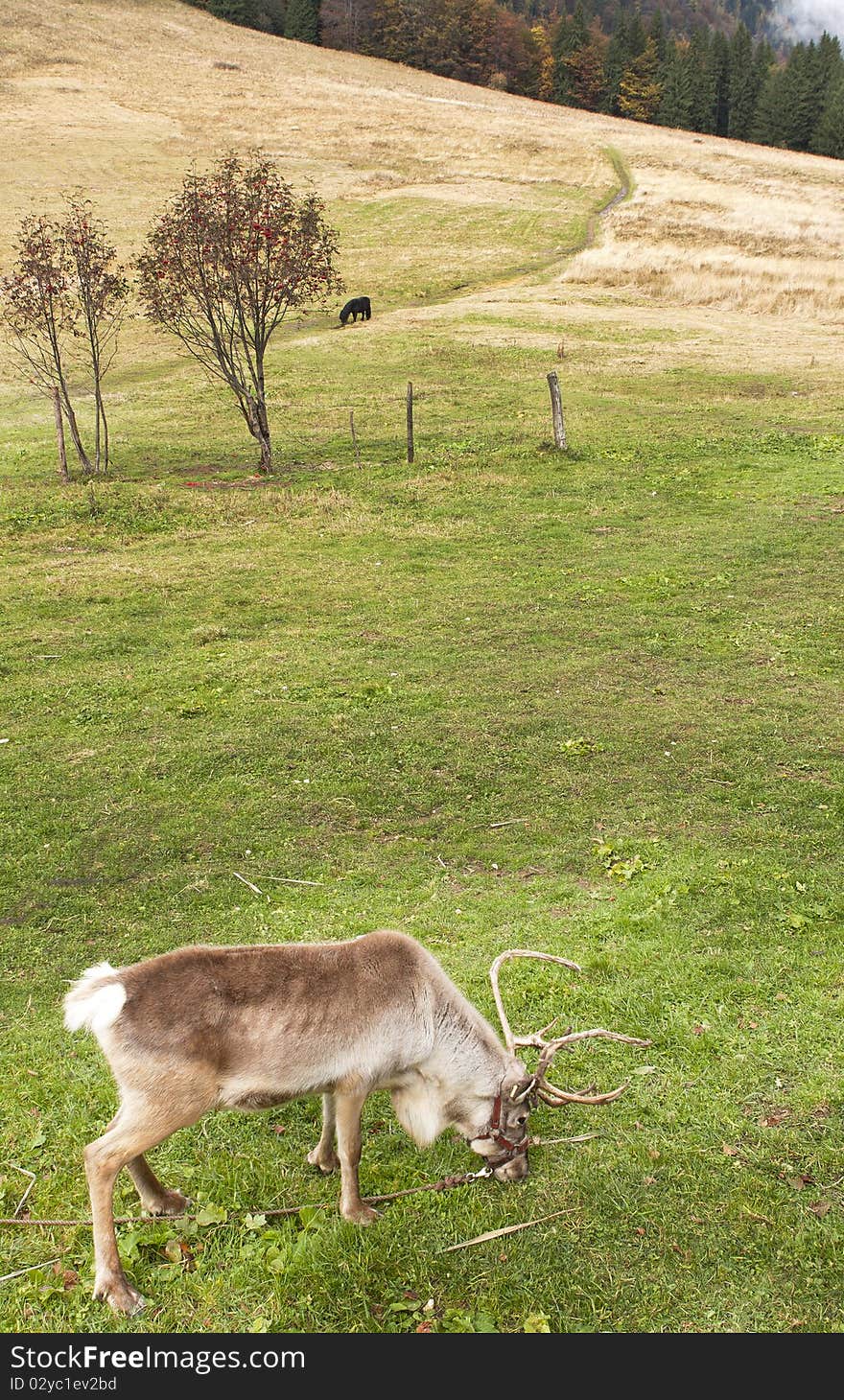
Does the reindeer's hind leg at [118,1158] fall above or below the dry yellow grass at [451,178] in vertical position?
below

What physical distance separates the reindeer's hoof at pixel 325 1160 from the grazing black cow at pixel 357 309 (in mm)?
40780

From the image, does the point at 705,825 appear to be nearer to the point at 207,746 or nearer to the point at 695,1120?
the point at 695,1120

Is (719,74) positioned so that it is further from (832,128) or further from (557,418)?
(557,418)

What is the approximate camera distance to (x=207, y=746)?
1250cm

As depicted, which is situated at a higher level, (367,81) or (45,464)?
(367,81)

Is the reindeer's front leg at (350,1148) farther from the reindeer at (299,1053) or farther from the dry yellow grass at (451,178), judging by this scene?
the dry yellow grass at (451,178)

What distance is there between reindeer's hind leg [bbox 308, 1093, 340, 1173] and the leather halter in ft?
2.89

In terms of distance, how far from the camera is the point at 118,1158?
5055mm

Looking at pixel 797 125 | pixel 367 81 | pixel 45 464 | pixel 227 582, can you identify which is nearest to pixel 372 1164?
pixel 227 582

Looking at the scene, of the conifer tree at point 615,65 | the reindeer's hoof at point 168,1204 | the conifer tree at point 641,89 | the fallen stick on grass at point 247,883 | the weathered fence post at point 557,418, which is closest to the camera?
the reindeer's hoof at point 168,1204

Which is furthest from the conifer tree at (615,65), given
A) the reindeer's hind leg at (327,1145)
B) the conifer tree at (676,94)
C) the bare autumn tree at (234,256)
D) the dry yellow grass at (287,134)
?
the reindeer's hind leg at (327,1145)

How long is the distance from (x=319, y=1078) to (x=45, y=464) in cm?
2571

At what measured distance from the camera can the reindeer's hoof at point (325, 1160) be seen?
5.94 meters

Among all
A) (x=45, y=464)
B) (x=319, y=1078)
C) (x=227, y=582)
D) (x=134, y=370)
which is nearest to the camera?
(x=319, y=1078)
